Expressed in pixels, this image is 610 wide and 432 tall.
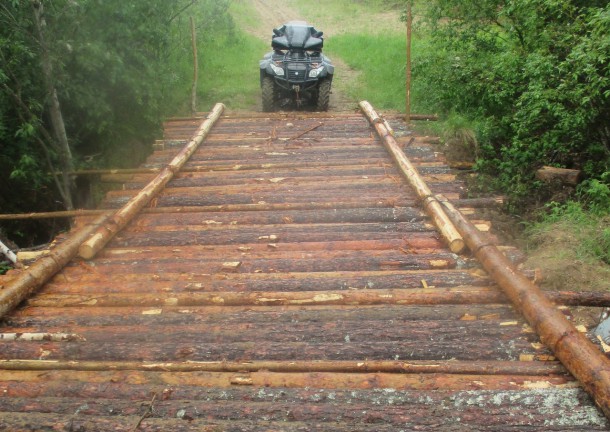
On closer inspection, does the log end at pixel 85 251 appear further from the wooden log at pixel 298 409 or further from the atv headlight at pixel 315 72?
the atv headlight at pixel 315 72

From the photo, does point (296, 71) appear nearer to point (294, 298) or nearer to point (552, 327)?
point (294, 298)

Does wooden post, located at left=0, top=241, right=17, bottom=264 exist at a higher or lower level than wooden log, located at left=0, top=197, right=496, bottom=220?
lower

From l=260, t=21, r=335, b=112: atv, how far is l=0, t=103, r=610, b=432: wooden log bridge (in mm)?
5568

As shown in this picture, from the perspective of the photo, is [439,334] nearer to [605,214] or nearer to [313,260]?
[313,260]

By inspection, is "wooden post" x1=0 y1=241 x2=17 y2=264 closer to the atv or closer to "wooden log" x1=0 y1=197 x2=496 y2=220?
"wooden log" x1=0 y1=197 x2=496 y2=220

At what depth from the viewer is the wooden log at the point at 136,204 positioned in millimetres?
3660

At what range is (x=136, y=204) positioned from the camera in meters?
4.47

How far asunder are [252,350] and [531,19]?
24.6ft

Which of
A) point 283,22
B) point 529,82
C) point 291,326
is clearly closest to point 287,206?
point 291,326

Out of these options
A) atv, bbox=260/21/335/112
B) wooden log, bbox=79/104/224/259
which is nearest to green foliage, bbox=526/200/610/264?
wooden log, bbox=79/104/224/259

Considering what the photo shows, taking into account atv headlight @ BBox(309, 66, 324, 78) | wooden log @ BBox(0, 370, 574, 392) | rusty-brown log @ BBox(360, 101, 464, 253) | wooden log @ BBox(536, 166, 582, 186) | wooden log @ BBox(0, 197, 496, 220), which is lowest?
wooden log @ BBox(536, 166, 582, 186)

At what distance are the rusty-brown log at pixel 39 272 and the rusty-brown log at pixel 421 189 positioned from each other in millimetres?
2750

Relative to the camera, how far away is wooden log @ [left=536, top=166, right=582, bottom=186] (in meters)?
7.31

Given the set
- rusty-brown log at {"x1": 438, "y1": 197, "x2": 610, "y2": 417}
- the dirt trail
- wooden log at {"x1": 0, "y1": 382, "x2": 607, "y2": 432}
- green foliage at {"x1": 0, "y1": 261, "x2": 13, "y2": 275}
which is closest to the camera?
wooden log at {"x1": 0, "y1": 382, "x2": 607, "y2": 432}
